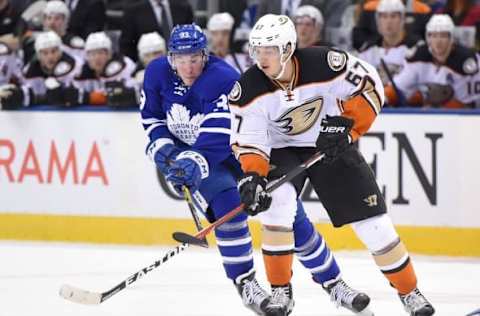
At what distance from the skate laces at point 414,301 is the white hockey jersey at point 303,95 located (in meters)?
0.59

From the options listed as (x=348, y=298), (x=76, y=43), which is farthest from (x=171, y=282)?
(x=76, y=43)

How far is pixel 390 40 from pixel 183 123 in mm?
2432

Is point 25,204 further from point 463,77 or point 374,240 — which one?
point 374,240

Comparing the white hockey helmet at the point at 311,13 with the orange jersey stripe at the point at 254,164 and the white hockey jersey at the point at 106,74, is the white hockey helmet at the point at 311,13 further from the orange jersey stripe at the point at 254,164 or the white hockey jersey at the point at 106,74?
the orange jersey stripe at the point at 254,164

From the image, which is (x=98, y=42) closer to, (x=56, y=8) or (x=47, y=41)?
(x=47, y=41)

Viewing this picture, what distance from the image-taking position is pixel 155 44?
24.3 ft

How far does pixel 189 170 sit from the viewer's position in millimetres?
4871

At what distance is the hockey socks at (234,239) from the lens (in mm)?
4988

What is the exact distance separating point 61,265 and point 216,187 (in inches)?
64.0

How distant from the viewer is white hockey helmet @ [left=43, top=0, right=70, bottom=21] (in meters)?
7.99

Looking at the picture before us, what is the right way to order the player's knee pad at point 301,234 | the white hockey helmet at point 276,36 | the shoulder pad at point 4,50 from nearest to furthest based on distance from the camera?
the white hockey helmet at point 276,36 < the player's knee pad at point 301,234 < the shoulder pad at point 4,50

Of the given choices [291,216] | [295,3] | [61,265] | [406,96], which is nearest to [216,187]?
[291,216]

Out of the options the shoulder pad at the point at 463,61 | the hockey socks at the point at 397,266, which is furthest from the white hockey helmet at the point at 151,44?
the hockey socks at the point at 397,266

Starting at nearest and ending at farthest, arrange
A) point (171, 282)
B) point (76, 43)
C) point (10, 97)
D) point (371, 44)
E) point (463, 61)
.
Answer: point (171, 282) → point (463, 61) → point (10, 97) → point (371, 44) → point (76, 43)
